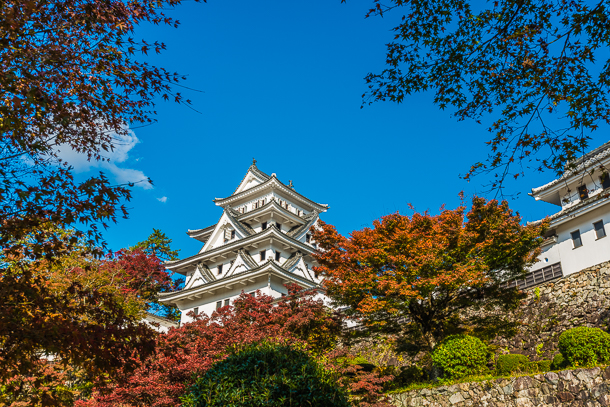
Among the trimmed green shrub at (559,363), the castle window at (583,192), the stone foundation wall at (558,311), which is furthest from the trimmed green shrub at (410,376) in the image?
the castle window at (583,192)

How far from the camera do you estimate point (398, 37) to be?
7.82m

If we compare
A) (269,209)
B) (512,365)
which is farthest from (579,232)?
(269,209)

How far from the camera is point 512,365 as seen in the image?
14797 mm

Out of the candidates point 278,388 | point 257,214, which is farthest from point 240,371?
point 257,214

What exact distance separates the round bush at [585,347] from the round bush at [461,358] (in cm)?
248

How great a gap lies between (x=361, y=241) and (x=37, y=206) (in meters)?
12.5

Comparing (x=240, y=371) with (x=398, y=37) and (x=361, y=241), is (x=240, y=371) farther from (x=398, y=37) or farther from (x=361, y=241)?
(x=361, y=241)

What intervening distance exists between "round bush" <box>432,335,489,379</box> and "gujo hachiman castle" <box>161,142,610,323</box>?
28.0 feet

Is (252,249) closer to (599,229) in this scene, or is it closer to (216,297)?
(216,297)

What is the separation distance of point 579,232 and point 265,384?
19.1 meters

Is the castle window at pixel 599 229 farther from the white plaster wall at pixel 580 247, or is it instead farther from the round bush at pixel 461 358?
the round bush at pixel 461 358

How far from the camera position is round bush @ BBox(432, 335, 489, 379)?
1441cm

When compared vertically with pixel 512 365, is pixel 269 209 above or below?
above

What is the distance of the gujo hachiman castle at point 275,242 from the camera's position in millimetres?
20375
